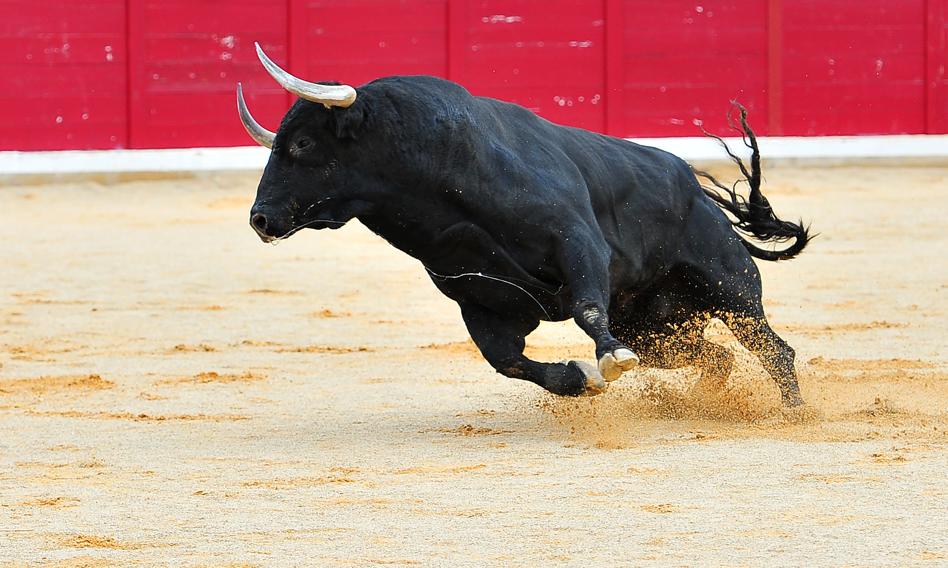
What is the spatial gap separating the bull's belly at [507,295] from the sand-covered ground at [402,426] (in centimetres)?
35

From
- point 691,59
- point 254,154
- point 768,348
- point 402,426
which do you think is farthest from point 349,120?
point 691,59

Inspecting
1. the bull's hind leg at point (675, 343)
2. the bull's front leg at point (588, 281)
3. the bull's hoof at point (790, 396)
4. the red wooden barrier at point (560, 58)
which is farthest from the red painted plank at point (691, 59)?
the bull's front leg at point (588, 281)

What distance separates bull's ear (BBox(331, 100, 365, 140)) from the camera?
435cm

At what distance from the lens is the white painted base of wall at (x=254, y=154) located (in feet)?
37.6

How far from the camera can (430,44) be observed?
40.1 ft

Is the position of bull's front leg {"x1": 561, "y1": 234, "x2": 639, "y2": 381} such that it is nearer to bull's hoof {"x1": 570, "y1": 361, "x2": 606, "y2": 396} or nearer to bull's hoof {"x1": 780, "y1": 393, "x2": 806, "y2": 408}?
bull's hoof {"x1": 570, "y1": 361, "x2": 606, "y2": 396}

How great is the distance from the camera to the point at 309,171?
4391 millimetres

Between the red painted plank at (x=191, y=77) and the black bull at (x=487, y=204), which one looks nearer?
the black bull at (x=487, y=204)

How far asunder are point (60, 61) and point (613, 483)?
28.6 ft

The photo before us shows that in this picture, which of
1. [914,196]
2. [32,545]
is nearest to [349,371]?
[32,545]

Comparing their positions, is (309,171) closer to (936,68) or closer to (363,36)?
(363,36)

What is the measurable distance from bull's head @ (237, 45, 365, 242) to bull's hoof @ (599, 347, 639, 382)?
0.76 m

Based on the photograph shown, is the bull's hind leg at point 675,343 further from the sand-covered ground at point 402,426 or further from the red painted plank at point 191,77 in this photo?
the red painted plank at point 191,77

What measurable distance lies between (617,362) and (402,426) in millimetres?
983
